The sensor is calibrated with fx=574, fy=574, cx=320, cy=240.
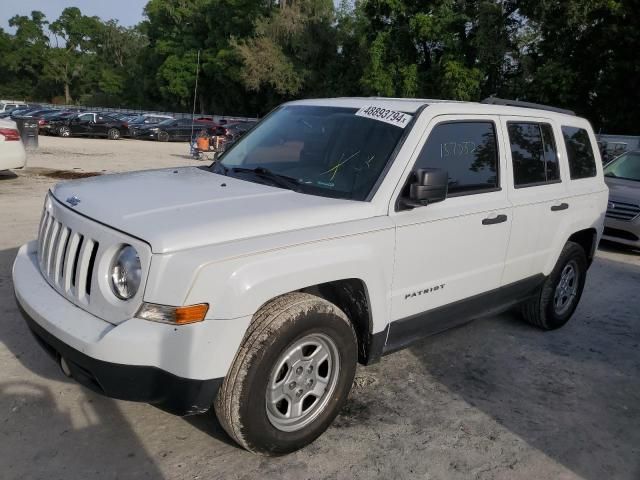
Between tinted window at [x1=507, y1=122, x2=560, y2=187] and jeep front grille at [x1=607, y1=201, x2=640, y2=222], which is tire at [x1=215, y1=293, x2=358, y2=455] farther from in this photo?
jeep front grille at [x1=607, y1=201, x2=640, y2=222]

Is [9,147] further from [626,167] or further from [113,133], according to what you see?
[113,133]

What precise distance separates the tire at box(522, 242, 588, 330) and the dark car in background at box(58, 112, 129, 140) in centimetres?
3005

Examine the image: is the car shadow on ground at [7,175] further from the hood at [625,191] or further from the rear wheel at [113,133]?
the rear wheel at [113,133]

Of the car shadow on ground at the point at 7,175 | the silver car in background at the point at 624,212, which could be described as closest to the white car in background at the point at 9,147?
the car shadow on ground at the point at 7,175

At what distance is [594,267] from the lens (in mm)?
7719

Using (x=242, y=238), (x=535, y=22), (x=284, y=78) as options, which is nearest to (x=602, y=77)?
(x=535, y=22)

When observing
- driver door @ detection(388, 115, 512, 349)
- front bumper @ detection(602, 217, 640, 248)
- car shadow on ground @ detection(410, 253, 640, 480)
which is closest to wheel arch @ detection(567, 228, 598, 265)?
car shadow on ground @ detection(410, 253, 640, 480)

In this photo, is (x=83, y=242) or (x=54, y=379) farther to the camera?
(x=54, y=379)

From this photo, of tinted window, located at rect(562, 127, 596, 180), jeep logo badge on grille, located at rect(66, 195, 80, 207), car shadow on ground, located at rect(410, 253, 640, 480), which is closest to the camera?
jeep logo badge on grille, located at rect(66, 195, 80, 207)

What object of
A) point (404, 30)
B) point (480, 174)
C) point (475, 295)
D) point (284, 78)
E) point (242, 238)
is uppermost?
point (404, 30)

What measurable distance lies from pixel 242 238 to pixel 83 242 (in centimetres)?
83

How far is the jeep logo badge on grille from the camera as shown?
3.17 metres

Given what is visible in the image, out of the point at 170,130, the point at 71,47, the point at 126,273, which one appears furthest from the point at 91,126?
the point at 71,47

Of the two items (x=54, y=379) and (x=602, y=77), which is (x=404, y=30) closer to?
(x=602, y=77)
